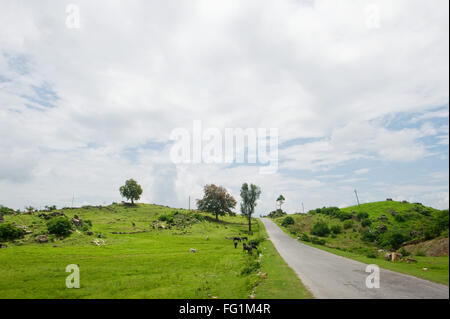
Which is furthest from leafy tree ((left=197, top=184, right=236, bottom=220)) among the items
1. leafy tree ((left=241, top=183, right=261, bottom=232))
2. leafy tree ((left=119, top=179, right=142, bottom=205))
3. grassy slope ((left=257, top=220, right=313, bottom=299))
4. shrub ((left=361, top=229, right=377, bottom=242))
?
grassy slope ((left=257, top=220, right=313, bottom=299))

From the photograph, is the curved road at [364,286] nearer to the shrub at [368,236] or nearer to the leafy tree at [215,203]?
the shrub at [368,236]

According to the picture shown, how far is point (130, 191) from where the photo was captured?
12194cm

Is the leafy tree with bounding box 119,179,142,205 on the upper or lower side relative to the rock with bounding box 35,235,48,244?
upper

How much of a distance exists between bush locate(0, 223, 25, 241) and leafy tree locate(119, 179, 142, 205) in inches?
3111

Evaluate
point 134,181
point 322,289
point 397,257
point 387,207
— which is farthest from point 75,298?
point 134,181

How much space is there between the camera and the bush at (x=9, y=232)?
1610 inches

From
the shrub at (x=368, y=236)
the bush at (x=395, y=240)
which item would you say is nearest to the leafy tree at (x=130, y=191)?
the shrub at (x=368, y=236)

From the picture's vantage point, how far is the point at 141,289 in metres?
16.3

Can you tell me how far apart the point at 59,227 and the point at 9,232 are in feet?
25.2

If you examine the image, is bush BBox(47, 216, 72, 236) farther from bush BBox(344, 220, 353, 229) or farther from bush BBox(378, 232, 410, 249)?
bush BBox(344, 220, 353, 229)

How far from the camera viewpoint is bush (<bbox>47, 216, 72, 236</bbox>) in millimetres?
46625

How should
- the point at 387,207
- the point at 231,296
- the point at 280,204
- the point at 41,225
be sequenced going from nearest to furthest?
the point at 231,296 < the point at 41,225 < the point at 387,207 < the point at 280,204

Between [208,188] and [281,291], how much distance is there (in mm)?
90657

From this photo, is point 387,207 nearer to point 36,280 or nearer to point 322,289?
point 322,289
